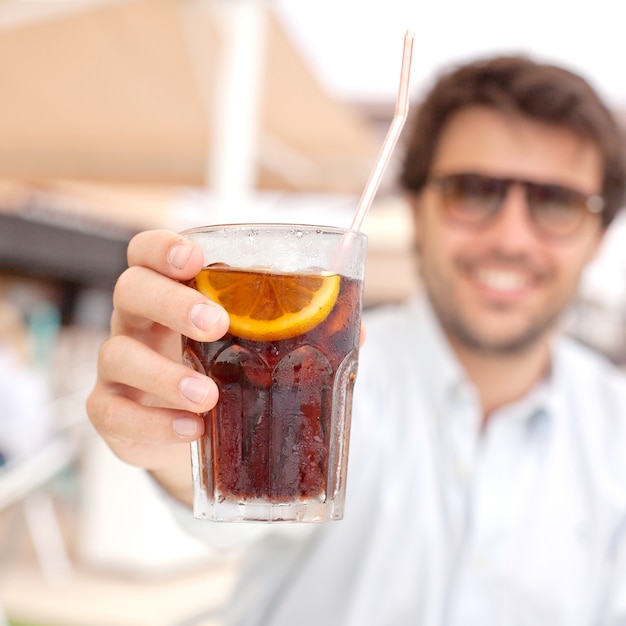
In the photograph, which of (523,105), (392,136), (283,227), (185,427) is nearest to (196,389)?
(185,427)

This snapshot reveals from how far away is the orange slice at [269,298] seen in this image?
922mm

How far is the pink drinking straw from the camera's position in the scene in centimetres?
94

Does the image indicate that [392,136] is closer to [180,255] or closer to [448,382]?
[180,255]

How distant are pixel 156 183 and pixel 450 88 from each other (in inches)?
188

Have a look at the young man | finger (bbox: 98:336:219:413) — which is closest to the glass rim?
finger (bbox: 98:336:219:413)

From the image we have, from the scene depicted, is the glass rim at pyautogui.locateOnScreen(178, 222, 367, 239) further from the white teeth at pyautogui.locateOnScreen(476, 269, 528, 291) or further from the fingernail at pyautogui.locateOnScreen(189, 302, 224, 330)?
the white teeth at pyautogui.locateOnScreen(476, 269, 528, 291)

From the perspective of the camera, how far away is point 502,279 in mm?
2037

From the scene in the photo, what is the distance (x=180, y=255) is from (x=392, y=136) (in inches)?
11.7

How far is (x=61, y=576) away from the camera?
4.58 metres

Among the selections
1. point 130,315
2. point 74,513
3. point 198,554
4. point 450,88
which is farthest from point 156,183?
point 130,315

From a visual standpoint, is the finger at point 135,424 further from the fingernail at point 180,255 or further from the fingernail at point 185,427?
the fingernail at point 180,255

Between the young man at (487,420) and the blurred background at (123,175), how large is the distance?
30cm

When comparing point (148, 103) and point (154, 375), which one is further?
point (148, 103)

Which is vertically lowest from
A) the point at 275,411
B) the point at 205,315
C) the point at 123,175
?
the point at 275,411
